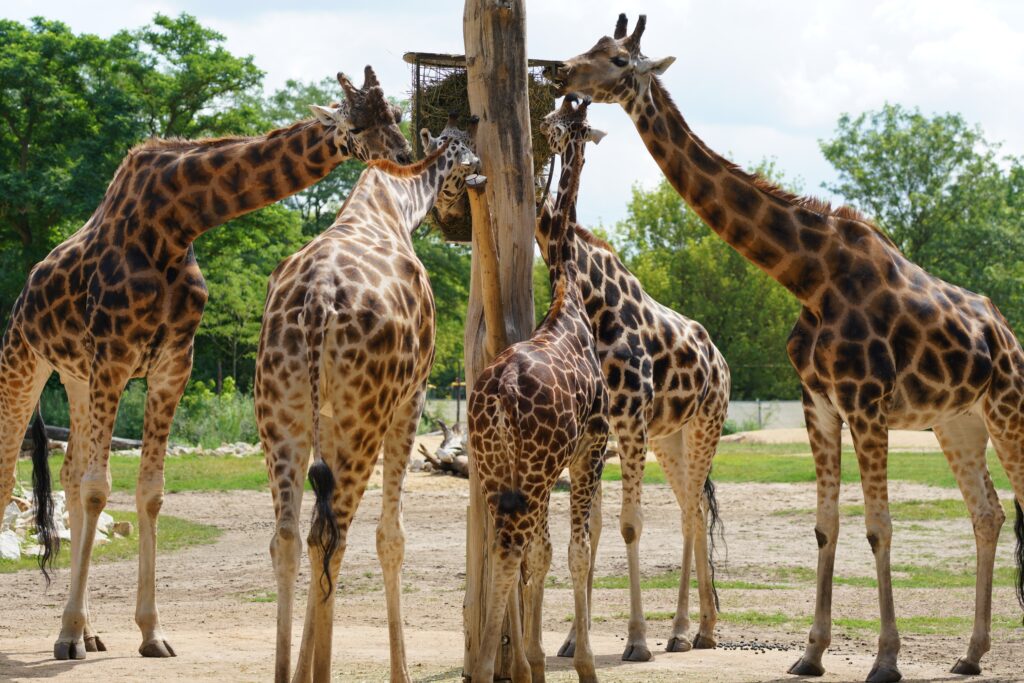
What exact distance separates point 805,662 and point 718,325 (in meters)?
46.0

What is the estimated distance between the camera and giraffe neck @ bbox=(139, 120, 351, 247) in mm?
8469

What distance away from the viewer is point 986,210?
5481 cm

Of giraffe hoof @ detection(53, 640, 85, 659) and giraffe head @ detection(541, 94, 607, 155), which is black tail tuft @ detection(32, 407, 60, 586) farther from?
giraffe head @ detection(541, 94, 607, 155)

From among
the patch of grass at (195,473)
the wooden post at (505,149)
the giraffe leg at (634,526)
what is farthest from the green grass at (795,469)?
the wooden post at (505,149)

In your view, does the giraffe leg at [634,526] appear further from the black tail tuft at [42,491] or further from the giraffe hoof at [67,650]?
the black tail tuft at [42,491]

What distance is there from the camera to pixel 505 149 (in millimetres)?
7395

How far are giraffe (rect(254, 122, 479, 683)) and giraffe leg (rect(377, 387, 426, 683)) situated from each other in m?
0.02

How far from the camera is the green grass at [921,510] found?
56.6ft

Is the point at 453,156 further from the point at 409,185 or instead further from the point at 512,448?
the point at 512,448

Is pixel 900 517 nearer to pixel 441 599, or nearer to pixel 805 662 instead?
pixel 441 599

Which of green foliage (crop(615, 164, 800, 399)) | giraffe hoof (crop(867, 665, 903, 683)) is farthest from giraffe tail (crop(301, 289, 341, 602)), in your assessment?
green foliage (crop(615, 164, 800, 399))

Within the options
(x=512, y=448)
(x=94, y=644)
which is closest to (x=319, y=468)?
(x=512, y=448)

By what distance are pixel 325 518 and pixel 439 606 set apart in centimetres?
526

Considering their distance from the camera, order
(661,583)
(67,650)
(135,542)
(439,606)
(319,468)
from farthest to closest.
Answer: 1. (135,542)
2. (661,583)
3. (439,606)
4. (67,650)
5. (319,468)
